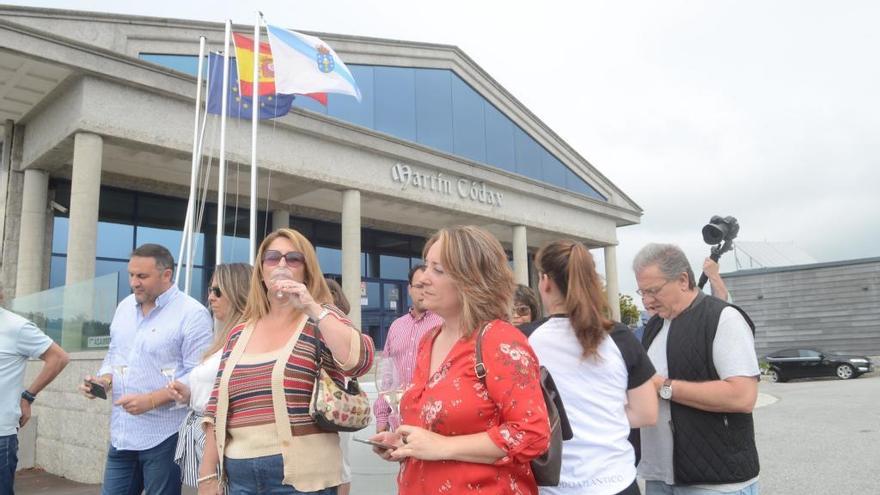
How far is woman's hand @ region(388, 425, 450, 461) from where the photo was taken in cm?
185

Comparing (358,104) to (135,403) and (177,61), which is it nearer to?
(177,61)

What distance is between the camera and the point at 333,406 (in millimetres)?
2334

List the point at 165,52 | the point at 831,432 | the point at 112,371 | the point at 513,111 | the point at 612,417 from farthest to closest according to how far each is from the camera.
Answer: the point at 513,111, the point at 165,52, the point at 831,432, the point at 112,371, the point at 612,417

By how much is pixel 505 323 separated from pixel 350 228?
15289 millimetres

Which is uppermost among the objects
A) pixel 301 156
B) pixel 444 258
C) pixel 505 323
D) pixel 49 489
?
pixel 301 156

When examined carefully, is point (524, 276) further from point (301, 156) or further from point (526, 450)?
point (526, 450)

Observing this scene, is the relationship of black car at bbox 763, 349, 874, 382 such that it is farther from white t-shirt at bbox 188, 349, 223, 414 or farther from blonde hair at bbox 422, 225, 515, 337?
blonde hair at bbox 422, 225, 515, 337

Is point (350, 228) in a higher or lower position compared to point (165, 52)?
lower

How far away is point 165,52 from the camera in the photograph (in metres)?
15.6

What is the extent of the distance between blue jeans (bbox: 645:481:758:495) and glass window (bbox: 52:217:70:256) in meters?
16.3

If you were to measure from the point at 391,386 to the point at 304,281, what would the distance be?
83 centimetres

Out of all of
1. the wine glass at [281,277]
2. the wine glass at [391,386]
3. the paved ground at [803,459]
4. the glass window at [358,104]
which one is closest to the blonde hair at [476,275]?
the wine glass at [391,386]

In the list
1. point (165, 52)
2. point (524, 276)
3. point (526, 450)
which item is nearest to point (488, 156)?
point (524, 276)

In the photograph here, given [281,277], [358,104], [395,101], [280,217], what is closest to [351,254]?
[280,217]
